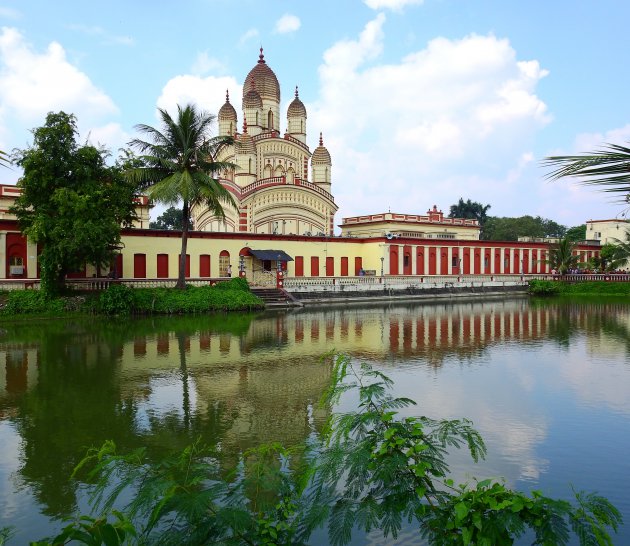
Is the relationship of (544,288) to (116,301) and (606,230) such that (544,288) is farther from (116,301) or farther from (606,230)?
(116,301)

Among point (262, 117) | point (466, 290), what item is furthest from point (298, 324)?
point (262, 117)

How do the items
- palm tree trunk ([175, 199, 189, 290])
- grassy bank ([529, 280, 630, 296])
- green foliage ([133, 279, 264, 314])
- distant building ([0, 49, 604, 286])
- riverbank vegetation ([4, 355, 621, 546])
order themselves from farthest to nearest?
1. grassy bank ([529, 280, 630, 296])
2. distant building ([0, 49, 604, 286])
3. palm tree trunk ([175, 199, 189, 290])
4. green foliage ([133, 279, 264, 314])
5. riverbank vegetation ([4, 355, 621, 546])

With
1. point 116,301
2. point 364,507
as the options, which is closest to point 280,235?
point 116,301

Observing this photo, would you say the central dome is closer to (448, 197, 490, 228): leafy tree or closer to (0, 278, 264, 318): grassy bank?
(0, 278, 264, 318): grassy bank

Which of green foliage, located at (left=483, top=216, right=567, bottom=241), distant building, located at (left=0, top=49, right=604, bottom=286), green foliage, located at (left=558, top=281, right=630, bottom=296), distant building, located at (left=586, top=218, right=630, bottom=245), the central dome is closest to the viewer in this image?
distant building, located at (left=0, top=49, right=604, bottom=286)

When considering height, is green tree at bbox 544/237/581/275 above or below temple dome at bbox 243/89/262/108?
below

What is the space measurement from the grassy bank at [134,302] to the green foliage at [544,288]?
1024 inches

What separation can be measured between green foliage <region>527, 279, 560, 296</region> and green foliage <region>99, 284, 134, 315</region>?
1296 inches

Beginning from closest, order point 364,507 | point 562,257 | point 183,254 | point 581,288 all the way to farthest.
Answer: point 364,507
point 183,254
point 581,288
point 562,257

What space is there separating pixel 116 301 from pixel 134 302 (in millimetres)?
908

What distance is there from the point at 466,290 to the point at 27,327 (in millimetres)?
31784

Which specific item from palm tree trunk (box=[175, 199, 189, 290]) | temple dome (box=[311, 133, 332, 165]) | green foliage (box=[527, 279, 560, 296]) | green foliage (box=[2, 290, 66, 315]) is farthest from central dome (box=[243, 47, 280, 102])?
green foliage (box=[2, 290, 66, 315])

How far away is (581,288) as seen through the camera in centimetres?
4672

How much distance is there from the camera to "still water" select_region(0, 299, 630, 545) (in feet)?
24.0
